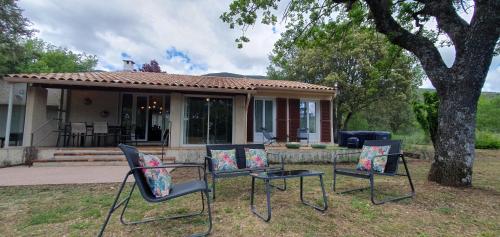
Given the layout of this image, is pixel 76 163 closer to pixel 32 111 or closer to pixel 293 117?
pixel 32 111

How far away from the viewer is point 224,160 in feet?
14.7

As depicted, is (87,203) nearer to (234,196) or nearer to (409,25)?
(234,196)

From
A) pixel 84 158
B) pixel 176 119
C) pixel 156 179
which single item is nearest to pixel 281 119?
pixel 176 119

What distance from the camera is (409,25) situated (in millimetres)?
7836

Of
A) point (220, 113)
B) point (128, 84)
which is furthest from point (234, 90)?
point (128, 84)

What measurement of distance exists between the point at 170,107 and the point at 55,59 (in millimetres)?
21574

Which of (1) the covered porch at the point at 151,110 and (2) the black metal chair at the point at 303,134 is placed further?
(2) the black metal chair at the point at 303,134

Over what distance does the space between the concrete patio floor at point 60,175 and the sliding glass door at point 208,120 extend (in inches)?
110

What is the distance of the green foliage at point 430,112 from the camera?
9.81m

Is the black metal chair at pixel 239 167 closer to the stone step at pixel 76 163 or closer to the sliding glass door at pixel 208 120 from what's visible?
the stone step at pixel 76 163

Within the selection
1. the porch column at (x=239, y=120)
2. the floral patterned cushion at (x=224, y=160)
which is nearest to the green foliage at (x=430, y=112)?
the porch column at (x=239, y=120)

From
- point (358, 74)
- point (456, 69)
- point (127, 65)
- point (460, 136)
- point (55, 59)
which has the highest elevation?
point (55, 59)

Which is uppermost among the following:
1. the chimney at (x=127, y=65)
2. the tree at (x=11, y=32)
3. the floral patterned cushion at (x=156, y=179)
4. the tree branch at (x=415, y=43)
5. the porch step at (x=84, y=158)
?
the tree at (x=11, y=32)

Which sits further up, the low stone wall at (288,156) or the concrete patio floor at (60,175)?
the low stone wall at (288,156)
